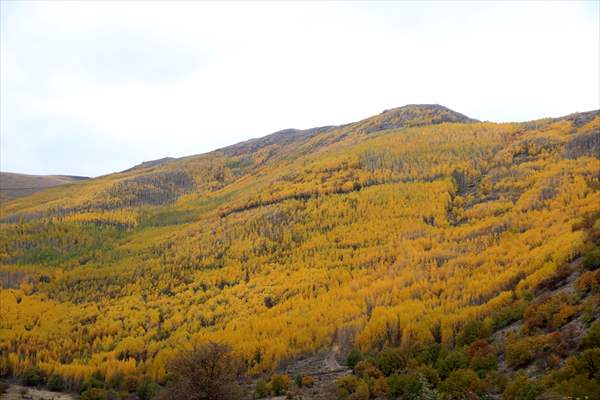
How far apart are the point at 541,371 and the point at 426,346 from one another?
10.2 metres

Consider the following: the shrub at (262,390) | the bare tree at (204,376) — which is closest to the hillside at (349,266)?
the shrub at (262,390)

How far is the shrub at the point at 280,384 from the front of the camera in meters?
30.3

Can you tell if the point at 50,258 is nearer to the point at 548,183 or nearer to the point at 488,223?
the point at 488,223

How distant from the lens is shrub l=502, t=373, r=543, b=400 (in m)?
16.4

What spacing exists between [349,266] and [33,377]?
32.1 metres

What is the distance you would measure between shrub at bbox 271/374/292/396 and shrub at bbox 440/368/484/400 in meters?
12.7

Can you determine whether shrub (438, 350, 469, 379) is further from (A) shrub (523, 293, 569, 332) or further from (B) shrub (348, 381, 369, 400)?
(B) shrub (348, 381, 369, 400)

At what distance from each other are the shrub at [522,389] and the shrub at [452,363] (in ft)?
16.6

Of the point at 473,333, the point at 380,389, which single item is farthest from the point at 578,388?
the point at 473,333

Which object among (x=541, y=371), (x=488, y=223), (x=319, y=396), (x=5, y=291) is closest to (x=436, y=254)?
(x=488, y=223)

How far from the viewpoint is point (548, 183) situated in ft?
179

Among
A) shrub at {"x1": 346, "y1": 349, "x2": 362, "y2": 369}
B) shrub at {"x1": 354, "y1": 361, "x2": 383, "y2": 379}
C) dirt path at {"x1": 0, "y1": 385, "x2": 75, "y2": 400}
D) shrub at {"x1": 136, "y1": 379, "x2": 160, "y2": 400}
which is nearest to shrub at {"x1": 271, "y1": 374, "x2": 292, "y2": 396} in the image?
shrub at {"x1": 346, "y1": 349, "x2": 362, "y2": 369}

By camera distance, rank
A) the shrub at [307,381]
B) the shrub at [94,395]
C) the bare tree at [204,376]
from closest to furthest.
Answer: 1. the bare tree at [204,376]
2. the shrub at [307,381]
3. the shrub at [94,395]

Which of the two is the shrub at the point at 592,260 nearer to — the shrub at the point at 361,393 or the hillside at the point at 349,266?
the hillside at the point at 349,266
